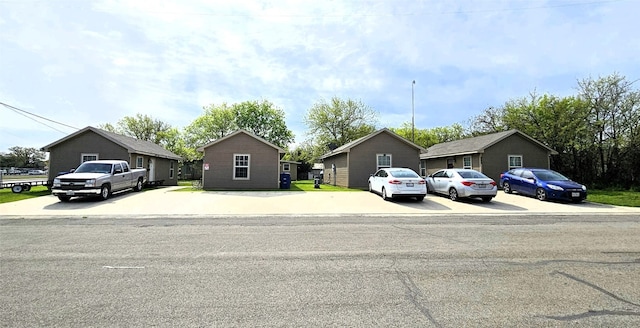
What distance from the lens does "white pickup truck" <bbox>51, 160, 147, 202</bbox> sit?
43.6 ft

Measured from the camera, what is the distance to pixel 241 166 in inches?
813

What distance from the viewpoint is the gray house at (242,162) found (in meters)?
20.5

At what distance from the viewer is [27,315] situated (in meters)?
3.15

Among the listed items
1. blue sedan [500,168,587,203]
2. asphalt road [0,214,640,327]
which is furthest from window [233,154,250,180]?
blue sedan [500,168,587,203]

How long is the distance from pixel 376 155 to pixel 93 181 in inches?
641

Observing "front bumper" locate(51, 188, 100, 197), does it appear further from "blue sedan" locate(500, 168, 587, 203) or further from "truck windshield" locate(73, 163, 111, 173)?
→ "blue sedan" locate(500, 168, 587, 203)

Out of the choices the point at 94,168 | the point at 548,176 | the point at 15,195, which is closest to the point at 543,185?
the point at 548,176

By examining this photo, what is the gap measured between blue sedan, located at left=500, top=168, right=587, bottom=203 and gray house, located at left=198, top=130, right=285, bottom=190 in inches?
556

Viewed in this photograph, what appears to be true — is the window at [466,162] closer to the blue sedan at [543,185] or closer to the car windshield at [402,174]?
the blue sedan at [543,185]

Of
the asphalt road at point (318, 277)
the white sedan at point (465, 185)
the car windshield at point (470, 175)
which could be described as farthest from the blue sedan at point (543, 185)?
the asphalt road at point (318, 277)

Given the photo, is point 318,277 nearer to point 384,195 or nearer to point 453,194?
point 384,195

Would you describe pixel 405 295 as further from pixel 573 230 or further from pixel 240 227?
pixel 573 230

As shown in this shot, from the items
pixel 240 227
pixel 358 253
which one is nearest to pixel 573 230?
pixel 358 253

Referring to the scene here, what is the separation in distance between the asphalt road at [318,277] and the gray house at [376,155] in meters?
13.8
